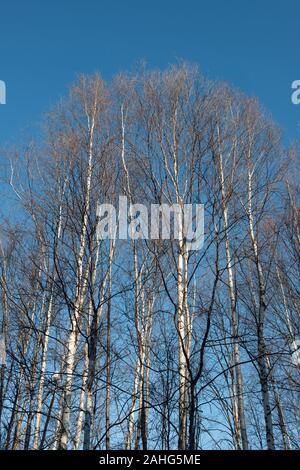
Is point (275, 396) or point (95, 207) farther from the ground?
point (95, 207)

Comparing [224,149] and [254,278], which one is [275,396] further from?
[224,149]

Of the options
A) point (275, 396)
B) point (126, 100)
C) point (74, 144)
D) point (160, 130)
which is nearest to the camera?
point (160, 130)

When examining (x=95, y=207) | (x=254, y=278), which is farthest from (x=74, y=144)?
(x=254, y=278)

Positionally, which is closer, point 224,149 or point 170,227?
point 170,227

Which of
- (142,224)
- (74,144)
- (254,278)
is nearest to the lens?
(142,224)

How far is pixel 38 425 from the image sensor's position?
868 cm

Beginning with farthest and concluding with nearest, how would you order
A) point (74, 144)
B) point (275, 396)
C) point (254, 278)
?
point (275, 396) < point (254, 278) < point (74, 144)

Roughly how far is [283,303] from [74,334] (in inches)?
213

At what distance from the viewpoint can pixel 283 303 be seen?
10.1 metres
